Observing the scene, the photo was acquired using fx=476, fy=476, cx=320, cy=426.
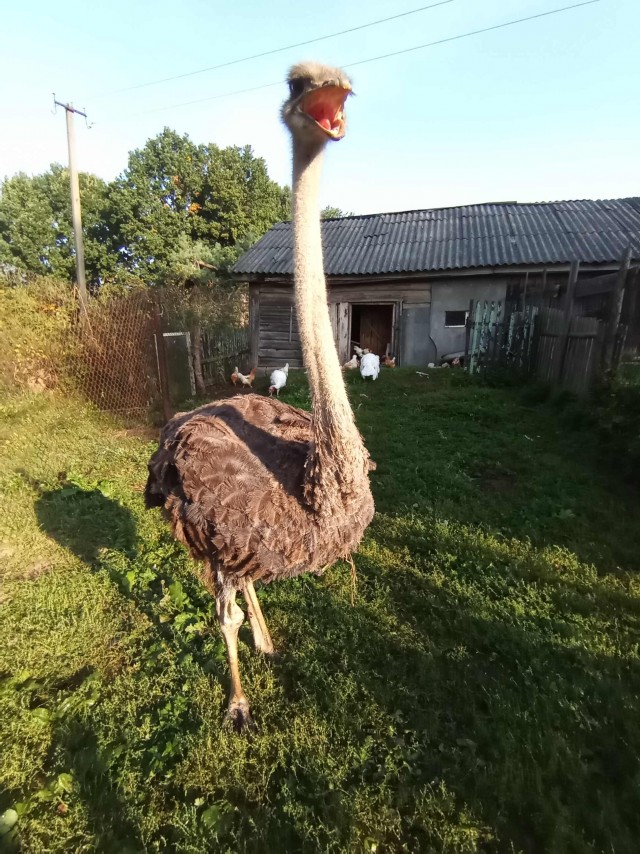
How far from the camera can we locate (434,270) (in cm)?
1136

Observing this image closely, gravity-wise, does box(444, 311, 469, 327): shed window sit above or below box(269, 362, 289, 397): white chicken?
above

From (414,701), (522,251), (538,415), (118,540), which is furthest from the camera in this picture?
(522,251)

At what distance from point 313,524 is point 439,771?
1.16m

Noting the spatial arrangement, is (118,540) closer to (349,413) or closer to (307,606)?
(307,606)

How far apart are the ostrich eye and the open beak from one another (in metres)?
0.07

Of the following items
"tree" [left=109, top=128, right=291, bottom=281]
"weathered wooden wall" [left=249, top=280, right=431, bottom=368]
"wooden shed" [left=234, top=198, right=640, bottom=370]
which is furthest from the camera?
"tree" [left=109, top=128, right=291, bottom=281]

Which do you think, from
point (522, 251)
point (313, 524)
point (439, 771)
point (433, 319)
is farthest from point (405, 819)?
point (522, 251)

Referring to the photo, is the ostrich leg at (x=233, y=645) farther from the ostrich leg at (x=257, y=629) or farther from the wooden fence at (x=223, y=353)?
the wooden fence at (x=223, y=353)

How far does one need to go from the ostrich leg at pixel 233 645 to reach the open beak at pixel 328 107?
79.3 inches

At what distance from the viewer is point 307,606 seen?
303 cm

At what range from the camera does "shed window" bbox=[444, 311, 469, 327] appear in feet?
38.8

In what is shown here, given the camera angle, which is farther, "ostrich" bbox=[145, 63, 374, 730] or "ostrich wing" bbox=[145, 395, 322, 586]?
"ostrich wing" bbox=[145, 395, 322, 586]

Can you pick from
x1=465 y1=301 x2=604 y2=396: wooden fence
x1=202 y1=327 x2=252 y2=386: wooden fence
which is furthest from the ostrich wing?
x1=202 y1=327 x2=252 y2=386: wooden fence

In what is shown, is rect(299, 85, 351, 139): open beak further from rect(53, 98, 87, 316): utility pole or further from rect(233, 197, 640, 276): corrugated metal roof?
rect(53, 98, 87, 316): utility pole
